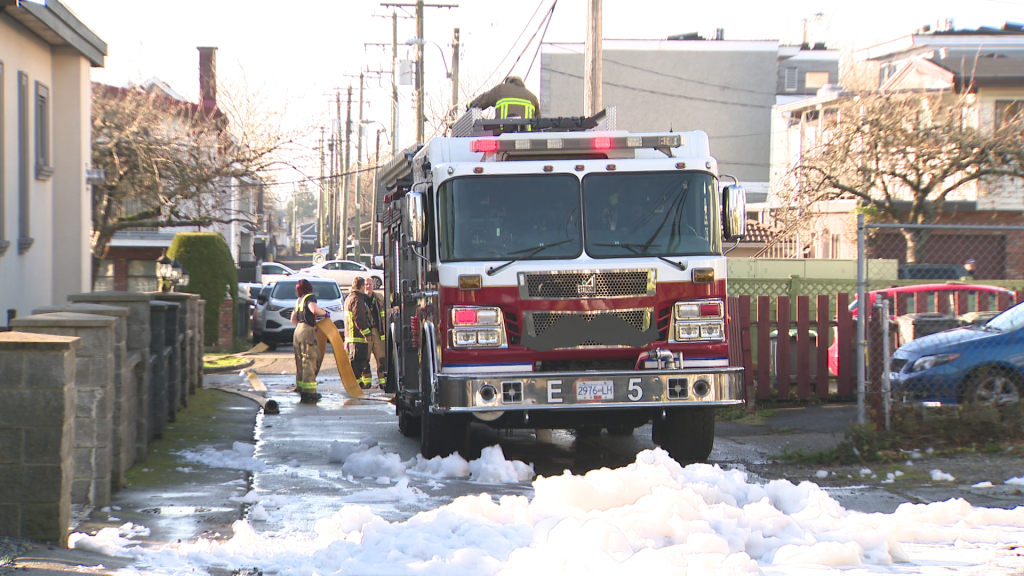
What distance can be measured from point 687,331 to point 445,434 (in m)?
2.17

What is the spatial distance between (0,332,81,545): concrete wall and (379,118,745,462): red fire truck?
321cm

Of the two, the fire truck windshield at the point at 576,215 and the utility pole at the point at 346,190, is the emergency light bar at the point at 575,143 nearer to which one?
the fire truck windshield at the point at 576,215

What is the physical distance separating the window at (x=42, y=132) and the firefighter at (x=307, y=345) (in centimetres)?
364

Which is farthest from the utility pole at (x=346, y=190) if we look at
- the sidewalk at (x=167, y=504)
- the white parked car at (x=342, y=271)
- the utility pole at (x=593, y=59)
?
the sidewalk at (x=167, y=504)

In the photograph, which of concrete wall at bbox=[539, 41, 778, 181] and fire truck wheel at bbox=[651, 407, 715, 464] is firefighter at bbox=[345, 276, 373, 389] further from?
concrete wall at bbox=[539, 41, 778, 181]

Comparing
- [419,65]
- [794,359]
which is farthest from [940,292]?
[419,65]

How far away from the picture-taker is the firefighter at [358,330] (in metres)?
15.1

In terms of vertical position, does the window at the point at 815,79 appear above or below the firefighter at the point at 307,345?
above

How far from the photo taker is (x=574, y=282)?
8.27 metres

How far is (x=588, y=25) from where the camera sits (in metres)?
16.6

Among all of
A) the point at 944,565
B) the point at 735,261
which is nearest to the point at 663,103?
the point at 735,261

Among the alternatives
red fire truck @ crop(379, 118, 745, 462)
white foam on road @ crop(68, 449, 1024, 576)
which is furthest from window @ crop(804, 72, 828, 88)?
white foam on road @ crop(68, 449, 1024, 576)

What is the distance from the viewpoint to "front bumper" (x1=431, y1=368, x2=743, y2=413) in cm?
810

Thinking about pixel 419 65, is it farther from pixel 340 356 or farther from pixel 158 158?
pixel 340 356
